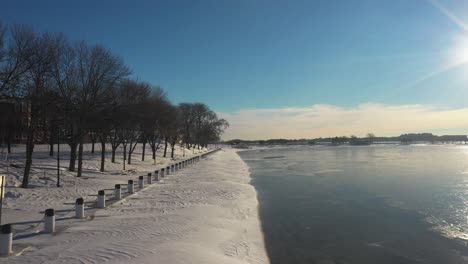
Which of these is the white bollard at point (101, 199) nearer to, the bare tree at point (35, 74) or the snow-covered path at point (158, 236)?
the snow-covered path at point (158, 236)

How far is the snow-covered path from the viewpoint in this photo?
717cm

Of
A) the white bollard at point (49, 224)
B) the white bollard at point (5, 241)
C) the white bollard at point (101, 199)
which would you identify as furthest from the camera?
the white bollard at point (101, 199)

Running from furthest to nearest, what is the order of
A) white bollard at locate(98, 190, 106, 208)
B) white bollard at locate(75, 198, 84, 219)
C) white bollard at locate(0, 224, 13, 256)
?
1. white bollard at locate(98, 190, 106, 208)
2. white bollard at locate(75, 198, 84, 219)
3. white bollard at locate(0, 224, 13, 256)

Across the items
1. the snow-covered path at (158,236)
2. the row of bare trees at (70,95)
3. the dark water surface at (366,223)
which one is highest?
the row of bare trees at (70,95)

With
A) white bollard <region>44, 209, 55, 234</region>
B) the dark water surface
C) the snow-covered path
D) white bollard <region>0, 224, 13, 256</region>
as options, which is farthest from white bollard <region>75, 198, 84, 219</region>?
the dark water surface

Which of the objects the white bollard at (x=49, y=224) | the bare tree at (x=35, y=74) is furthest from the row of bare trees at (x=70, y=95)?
the white bollard at (x=49, y=224)

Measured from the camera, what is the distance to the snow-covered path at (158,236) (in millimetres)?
7172

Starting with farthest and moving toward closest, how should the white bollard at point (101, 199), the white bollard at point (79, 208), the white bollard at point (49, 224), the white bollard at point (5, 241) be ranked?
the white bollard at point (101, 199), the white bollard at point (79, 208), the white bollard at point (49, 224), the white bollard at point (5, 241)

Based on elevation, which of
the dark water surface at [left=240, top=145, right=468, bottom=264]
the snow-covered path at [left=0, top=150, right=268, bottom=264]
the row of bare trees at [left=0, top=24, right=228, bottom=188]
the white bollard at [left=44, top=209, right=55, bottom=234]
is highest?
the row of bare trees at [left=0, top=24, right=228, bottom=188]

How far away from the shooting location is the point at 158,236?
883cm

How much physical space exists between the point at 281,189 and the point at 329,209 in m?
6.33

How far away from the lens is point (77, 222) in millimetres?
10328

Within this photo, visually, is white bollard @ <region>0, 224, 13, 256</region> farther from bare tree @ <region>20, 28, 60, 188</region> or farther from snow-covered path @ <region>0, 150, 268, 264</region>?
bare tree @ <region>20, 28, 60, 188</region>

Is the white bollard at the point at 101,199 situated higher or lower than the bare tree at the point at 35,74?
lower
